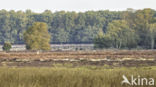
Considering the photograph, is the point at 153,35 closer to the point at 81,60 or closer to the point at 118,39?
the point at 118,39

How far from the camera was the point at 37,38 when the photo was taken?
109 m

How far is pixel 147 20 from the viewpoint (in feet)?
436

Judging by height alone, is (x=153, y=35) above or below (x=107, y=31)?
below

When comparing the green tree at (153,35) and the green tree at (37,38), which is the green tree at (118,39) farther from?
the green tree at (37,38)

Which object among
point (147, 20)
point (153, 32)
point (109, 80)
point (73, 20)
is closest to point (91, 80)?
point (109, 80)

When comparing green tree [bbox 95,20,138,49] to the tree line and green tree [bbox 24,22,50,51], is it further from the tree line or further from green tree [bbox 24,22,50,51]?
green tree [bbox 24,22,50,51]

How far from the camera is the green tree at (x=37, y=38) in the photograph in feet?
353

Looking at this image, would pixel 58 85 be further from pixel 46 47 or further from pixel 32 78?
pixel 46 47

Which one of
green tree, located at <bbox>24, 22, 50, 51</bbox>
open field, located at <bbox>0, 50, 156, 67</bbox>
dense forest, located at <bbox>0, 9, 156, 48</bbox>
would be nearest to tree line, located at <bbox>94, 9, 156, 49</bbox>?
dense forest, located at <bbox>0, 9, 156, 48</bbox>

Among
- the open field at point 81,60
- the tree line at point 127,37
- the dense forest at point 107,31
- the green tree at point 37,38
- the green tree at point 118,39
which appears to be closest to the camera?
the open field at point 81,60

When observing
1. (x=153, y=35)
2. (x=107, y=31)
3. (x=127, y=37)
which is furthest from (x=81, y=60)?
(x=107, y=31)

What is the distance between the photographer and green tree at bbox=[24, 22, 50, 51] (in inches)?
4232

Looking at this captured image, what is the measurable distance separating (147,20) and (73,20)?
69276 mm

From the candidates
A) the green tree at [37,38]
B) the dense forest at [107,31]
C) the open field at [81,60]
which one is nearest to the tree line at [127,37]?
the dense forest at [107,31]
